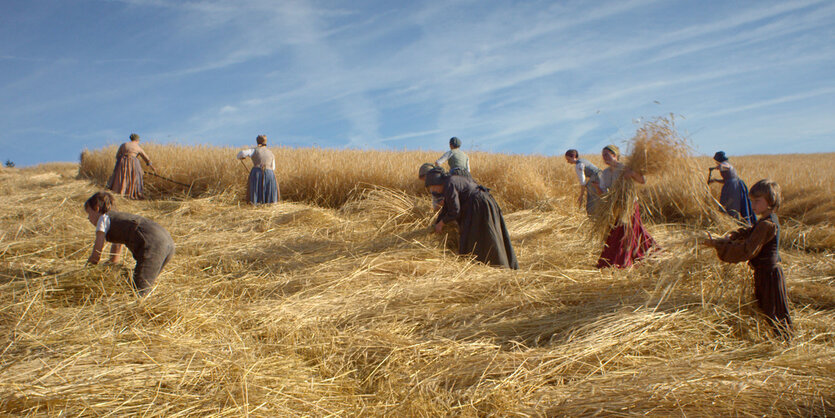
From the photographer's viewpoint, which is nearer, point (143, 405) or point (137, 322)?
point (143, 405)

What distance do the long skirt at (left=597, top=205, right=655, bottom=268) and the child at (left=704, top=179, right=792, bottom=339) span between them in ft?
4.12

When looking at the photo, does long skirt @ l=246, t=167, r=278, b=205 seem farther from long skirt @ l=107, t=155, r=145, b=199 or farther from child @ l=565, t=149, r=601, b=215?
child @ l=565, t=149, r=601, b=215

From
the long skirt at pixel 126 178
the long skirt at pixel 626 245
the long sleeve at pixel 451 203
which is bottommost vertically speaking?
the long skirt at pixel 626 245

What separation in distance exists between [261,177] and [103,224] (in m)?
5.07

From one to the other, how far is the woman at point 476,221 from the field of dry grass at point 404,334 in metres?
0.23

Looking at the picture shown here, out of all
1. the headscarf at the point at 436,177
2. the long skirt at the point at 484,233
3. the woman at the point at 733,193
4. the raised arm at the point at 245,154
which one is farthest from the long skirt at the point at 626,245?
the raised arm at the point at 245,154

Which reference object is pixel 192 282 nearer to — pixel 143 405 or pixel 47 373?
pixel 47 373

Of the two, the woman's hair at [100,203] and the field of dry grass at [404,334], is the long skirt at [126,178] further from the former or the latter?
the woman's hair at [100,203]

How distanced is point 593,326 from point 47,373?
8.63 ft

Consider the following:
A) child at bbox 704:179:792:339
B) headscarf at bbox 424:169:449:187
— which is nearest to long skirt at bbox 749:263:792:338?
child at bbox 704:179:792:339

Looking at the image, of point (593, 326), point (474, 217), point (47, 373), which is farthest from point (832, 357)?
point (47, 373)

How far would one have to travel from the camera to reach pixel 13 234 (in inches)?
211

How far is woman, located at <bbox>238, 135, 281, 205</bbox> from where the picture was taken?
27.3ft

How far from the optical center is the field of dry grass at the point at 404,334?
6.69 ft
